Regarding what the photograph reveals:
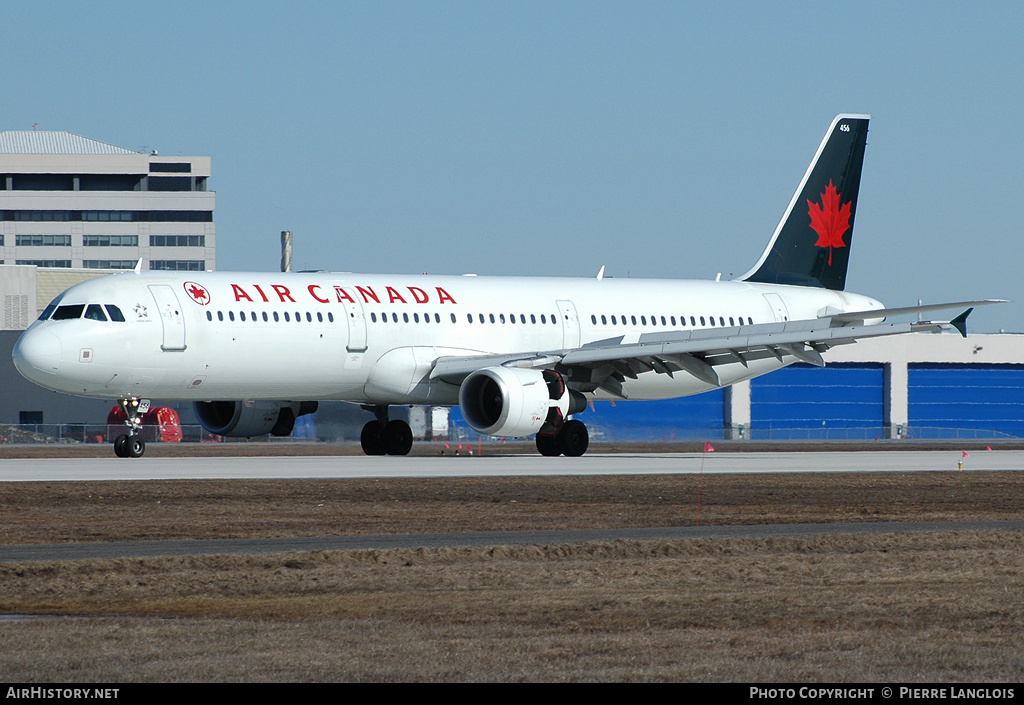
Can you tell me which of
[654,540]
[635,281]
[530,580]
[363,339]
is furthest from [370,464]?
[530,580]

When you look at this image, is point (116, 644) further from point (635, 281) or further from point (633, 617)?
point (635, 281)

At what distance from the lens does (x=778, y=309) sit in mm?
44469

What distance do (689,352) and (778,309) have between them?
807 cm

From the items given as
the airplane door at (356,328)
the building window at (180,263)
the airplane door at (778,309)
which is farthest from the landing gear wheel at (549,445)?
the building window at (180,263)

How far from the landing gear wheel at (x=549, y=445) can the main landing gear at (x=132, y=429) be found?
31.6 feet

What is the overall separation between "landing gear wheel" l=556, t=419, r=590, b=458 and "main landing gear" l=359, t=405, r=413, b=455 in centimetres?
440

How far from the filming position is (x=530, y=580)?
50.7 feet

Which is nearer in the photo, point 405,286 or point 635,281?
point 405,286

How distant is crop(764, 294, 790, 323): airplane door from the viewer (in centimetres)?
4431

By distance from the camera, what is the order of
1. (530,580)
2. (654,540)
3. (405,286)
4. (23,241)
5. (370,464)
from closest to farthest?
(530,580) → (654,540) → (370,464) → (405,286) → (23,241)

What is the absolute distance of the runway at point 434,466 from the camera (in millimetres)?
29906

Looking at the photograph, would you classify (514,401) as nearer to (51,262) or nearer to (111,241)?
(111,241)

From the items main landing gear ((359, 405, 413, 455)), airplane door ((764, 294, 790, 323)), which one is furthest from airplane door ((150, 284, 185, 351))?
airplane door ((764, 294, 790, 323))

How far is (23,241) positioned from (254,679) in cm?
15814
